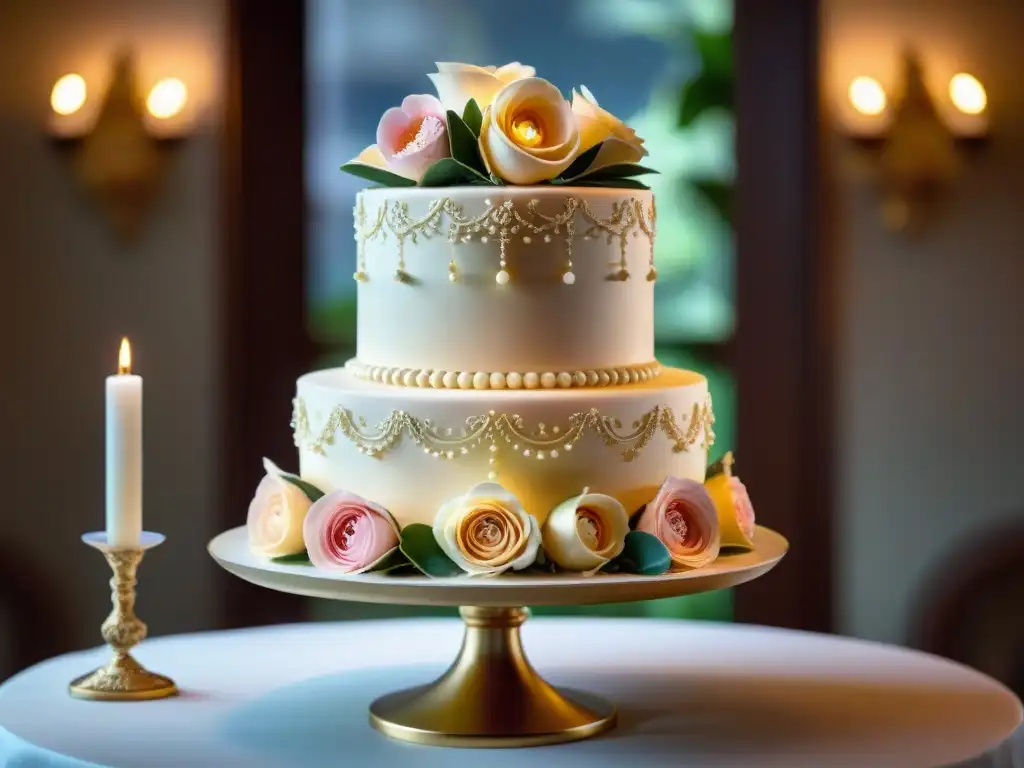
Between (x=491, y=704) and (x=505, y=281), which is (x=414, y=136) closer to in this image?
(x=505, y=281)

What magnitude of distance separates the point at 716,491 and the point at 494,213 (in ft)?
1.74

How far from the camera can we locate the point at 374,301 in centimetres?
241

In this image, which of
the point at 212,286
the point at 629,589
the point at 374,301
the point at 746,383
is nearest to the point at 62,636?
the point at 212,286

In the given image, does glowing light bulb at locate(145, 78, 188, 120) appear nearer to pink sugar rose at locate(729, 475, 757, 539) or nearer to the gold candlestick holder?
the gold candlestick holder

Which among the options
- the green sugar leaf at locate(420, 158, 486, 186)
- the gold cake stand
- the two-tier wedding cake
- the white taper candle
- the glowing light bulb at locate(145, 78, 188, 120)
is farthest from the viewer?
the glowing light bulb at locate(145, 78, 188, 120)

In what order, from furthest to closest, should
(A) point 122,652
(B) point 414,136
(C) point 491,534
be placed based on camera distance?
(A) point 122,652, (B) point 414,136, (C) point 491,534

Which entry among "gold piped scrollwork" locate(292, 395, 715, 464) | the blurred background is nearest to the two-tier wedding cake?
"gold piped scrollwork" locate(292, 395, 715, 464)

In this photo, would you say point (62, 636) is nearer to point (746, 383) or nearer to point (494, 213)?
point (746, 383)

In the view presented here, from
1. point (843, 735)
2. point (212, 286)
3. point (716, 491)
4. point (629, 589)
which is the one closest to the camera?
point (629, 589)

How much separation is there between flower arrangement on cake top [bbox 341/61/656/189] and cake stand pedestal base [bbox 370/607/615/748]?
638 mm

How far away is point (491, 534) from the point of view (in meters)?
2.12

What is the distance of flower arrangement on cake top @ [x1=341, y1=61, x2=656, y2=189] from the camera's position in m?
2.27

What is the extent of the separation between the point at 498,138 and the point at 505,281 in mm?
199

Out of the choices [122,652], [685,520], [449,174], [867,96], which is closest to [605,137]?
[449,174]
